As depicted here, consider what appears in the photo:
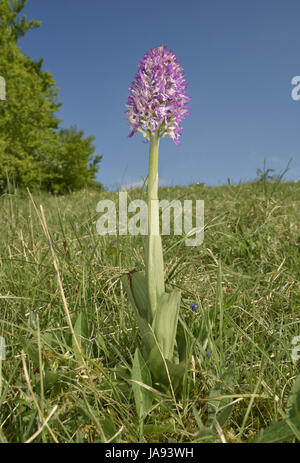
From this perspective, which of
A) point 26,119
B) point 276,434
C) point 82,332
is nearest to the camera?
point 276,434

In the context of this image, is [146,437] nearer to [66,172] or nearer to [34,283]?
[34,283]

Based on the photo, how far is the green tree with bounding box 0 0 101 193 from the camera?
19.8 meters

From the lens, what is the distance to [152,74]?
4.91 feet

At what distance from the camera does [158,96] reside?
58.9 inches

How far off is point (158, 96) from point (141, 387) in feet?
4.12

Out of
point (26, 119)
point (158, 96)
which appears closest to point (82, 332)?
point (158, 96)

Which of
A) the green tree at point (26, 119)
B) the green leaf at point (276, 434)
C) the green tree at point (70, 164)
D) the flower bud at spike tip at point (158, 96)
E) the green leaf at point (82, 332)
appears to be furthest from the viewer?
the green tree at point (70, 164)

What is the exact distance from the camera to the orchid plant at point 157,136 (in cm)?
149

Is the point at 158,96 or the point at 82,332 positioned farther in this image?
the point at 82,332

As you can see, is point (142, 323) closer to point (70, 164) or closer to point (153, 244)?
point (153, 244)

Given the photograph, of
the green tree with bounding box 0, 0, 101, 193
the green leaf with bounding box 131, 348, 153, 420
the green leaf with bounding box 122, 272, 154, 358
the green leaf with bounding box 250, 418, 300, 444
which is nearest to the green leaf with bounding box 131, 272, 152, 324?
the green leaf with bounding box 122, 272, 154, 358

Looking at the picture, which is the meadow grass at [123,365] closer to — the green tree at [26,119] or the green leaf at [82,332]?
the green leaf at [82,332]

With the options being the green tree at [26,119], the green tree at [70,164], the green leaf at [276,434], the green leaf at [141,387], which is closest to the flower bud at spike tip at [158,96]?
the green leaf at [141,387]
